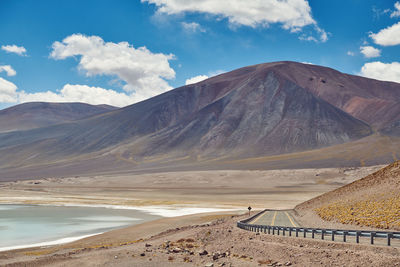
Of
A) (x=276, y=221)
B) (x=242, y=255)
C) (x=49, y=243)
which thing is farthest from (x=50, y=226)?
(x=242, y=255)

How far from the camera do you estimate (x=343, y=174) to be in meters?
113

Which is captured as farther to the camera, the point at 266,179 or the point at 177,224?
the point at 266,179

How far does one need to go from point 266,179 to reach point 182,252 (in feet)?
327

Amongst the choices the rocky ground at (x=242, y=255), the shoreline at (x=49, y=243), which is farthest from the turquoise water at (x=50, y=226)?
the rocky ground at (x=242, y=255)

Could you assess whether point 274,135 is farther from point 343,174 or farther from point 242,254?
point 242,254

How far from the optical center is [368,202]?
110 ft

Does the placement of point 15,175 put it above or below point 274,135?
below

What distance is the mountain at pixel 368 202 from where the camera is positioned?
26.6m

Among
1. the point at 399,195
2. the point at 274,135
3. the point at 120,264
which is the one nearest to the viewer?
the point at 120,264

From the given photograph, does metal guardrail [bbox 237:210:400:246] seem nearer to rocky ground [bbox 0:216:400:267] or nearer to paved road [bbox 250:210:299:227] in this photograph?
rocky ground [bbox 0:216:400:267]

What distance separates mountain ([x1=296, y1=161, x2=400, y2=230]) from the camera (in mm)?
26600

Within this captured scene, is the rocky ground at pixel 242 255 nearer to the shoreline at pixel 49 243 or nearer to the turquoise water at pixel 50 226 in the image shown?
the shoreline at pixel 49 243

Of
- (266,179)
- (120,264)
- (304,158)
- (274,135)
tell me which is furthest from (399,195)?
(274,135)

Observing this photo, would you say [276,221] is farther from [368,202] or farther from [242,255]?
[242,255]
